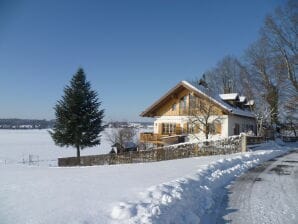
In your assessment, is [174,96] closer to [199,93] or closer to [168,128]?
[168,128]

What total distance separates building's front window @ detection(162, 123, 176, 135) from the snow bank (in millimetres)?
23699

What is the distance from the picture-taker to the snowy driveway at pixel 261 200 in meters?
6.61

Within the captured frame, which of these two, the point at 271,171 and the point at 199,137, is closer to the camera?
the point at 271,171

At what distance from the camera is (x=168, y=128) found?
35250 mm

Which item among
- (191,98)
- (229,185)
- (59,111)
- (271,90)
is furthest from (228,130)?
(229,185)

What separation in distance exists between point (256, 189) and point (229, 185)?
37.0 inches

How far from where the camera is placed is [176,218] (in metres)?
6.00

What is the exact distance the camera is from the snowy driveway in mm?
6605

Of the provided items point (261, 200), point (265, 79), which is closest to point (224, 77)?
point (265, 79)

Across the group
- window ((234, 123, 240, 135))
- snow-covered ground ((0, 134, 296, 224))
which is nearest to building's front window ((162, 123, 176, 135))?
window ((234, 123, 240, 135))

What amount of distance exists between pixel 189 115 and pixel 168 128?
4.74 m

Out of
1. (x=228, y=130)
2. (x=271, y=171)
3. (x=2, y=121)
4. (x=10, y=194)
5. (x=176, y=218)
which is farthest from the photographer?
(x=2, y=121)

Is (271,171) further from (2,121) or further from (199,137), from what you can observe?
(2,121)

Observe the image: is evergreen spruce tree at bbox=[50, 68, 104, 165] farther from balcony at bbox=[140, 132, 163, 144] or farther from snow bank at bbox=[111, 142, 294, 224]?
snow bank at bbox=[111, 142, 294, 224]
